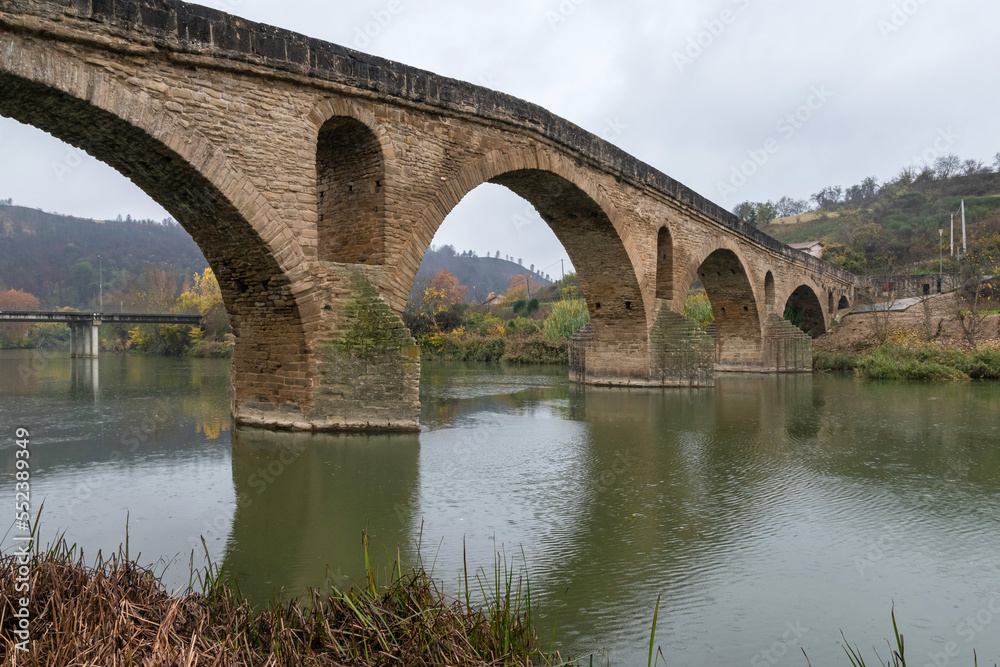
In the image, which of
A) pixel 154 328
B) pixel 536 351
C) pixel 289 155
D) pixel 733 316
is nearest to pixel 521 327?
pixel 536 351

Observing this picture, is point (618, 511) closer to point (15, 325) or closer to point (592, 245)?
point (592, 245)

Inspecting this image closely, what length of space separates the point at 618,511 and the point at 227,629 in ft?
11.4

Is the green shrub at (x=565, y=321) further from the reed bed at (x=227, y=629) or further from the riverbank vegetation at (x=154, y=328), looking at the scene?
the reed bed at (x=227, y=629)

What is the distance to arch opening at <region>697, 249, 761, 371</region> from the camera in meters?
21.0

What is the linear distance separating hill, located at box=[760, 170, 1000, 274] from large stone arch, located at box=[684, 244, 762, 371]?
68.8 ft

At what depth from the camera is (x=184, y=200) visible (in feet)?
25.4

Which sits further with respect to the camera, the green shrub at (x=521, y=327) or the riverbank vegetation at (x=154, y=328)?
the riverbank vegetation at (x=154, y=328)

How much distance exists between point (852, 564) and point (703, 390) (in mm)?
11448

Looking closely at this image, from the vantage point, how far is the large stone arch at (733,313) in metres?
20.8

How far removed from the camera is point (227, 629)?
2.50 metres

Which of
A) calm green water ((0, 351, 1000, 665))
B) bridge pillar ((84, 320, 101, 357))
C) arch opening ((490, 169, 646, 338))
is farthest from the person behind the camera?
bridge pillar ((84, 320, 101, 357))

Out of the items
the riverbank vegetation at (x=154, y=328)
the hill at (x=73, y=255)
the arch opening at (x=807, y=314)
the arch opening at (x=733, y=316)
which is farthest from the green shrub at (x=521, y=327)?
the hill at (x=73, y=255)

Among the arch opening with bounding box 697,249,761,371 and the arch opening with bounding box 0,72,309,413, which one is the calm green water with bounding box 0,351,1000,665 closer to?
the arch opening with bounding box 0,72,309,413

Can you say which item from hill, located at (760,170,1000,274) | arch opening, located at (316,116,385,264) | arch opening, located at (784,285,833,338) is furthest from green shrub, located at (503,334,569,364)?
hill, located at (760,170,1000,274)
